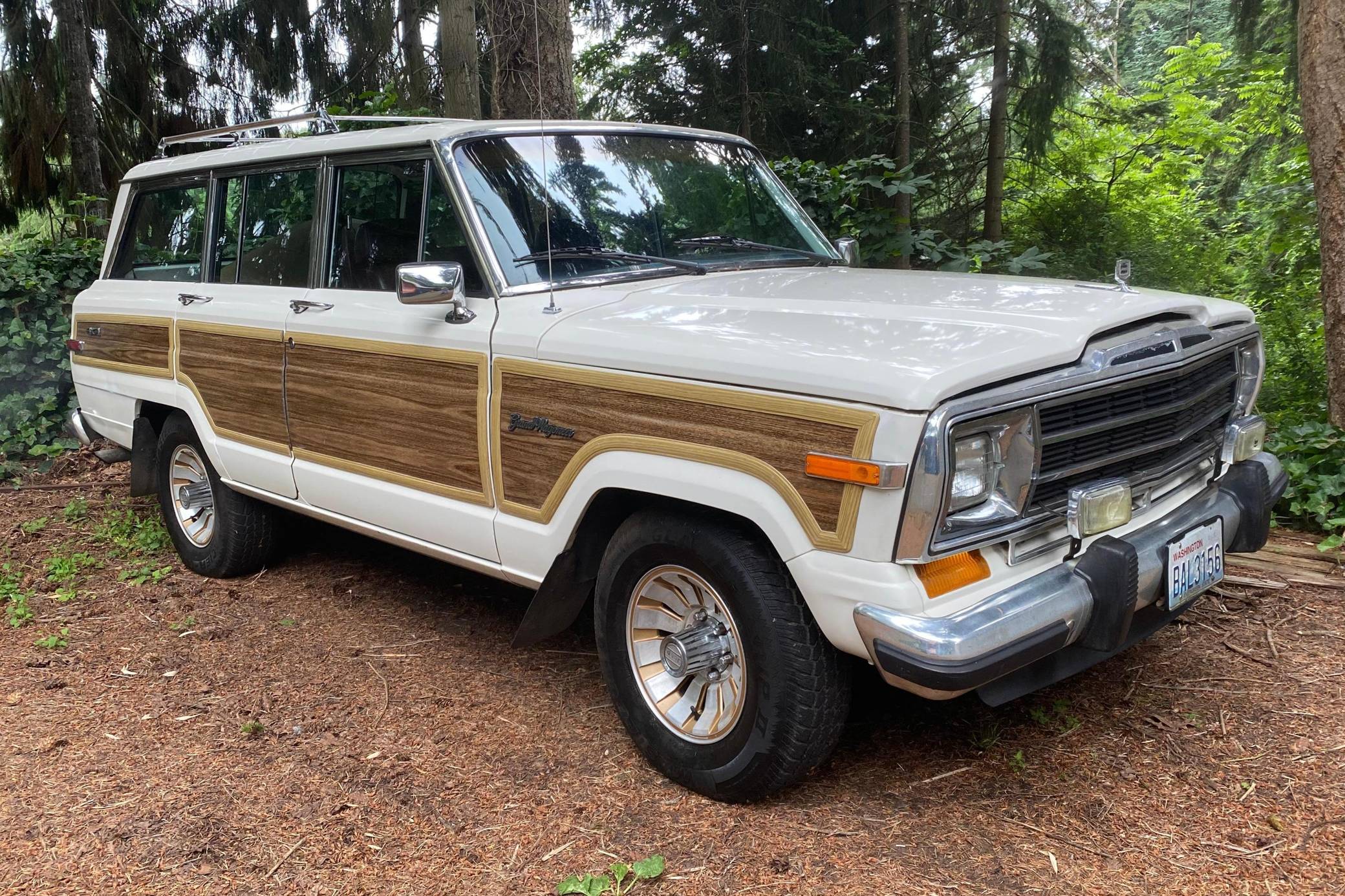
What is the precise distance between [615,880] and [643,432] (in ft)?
3.94

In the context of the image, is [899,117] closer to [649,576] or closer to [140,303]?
[140,303]

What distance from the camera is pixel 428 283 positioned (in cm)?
320

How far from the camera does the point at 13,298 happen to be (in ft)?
24.8

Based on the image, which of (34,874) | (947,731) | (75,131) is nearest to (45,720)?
(34,874)

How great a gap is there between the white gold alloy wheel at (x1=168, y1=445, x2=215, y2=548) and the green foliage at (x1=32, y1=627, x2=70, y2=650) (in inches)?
31.7

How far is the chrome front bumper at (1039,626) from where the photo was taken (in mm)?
2387

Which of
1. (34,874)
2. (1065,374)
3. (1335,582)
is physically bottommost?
(34,874)

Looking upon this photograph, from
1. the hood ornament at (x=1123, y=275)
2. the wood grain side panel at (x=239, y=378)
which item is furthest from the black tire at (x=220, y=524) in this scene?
the hood ornament at (x=1123, y=275)

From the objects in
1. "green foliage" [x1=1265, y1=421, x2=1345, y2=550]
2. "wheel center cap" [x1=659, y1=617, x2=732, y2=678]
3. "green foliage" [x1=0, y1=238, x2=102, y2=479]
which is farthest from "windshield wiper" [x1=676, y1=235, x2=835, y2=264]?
"green foliage" [x1=0, y1=238, x2=102, y2=479]

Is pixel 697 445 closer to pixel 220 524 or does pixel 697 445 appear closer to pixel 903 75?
pixel 220 524

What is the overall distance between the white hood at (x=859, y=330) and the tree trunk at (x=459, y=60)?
5627 mm

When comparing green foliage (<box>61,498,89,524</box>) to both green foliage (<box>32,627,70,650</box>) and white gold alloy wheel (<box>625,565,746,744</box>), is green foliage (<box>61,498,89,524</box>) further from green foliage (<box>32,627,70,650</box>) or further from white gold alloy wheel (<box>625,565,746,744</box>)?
white gold alloy wheel (<box>625,565,746,744</box>)

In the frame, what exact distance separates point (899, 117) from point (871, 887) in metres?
9.69

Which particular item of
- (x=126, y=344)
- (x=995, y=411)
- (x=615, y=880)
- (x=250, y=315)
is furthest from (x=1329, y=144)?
A: (x=126, y=344)
